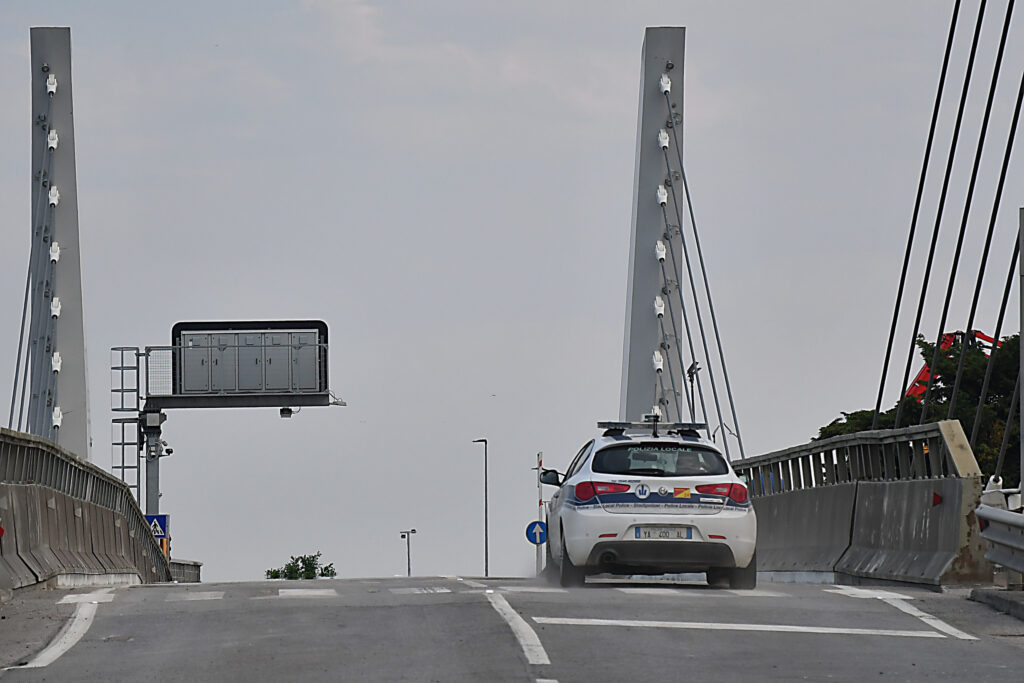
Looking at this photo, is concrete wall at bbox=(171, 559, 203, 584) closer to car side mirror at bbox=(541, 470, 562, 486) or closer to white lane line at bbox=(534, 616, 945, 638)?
car side mirror at bbox=(541, 470, 562, 486)

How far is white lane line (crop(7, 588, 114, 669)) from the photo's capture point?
11.2 metres

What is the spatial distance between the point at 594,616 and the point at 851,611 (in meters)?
2.17

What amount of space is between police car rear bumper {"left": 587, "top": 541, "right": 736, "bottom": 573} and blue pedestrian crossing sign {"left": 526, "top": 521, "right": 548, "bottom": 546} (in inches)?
1600

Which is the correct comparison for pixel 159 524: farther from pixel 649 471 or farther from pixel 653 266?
pixel 649 471

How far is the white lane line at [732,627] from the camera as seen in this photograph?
41.1ft

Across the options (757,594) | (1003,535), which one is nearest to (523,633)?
(757,594)

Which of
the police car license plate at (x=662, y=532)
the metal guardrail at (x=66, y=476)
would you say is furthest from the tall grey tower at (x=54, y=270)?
the police car license plate at (x=662, y=532)

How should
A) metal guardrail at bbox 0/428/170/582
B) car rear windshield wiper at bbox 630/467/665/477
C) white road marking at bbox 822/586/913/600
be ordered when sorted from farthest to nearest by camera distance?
metal guardrail at bbox 0/428/170/582, car rear windshield wiper at bbox 630/467/665/477, white road marking at bbox 822/586/913/600

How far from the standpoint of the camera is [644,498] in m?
17.0

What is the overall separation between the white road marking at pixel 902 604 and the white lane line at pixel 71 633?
5.83 m

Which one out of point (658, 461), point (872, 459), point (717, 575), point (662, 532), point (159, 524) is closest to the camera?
point (662, 532)

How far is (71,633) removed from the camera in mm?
12789

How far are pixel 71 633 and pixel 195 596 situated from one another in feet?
10.3

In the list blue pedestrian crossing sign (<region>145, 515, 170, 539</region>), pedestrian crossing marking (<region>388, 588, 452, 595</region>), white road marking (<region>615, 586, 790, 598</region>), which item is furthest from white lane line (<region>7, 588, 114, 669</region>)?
blue pedestrian crossing sign (<region>145, 515, 170, 539</region>)
